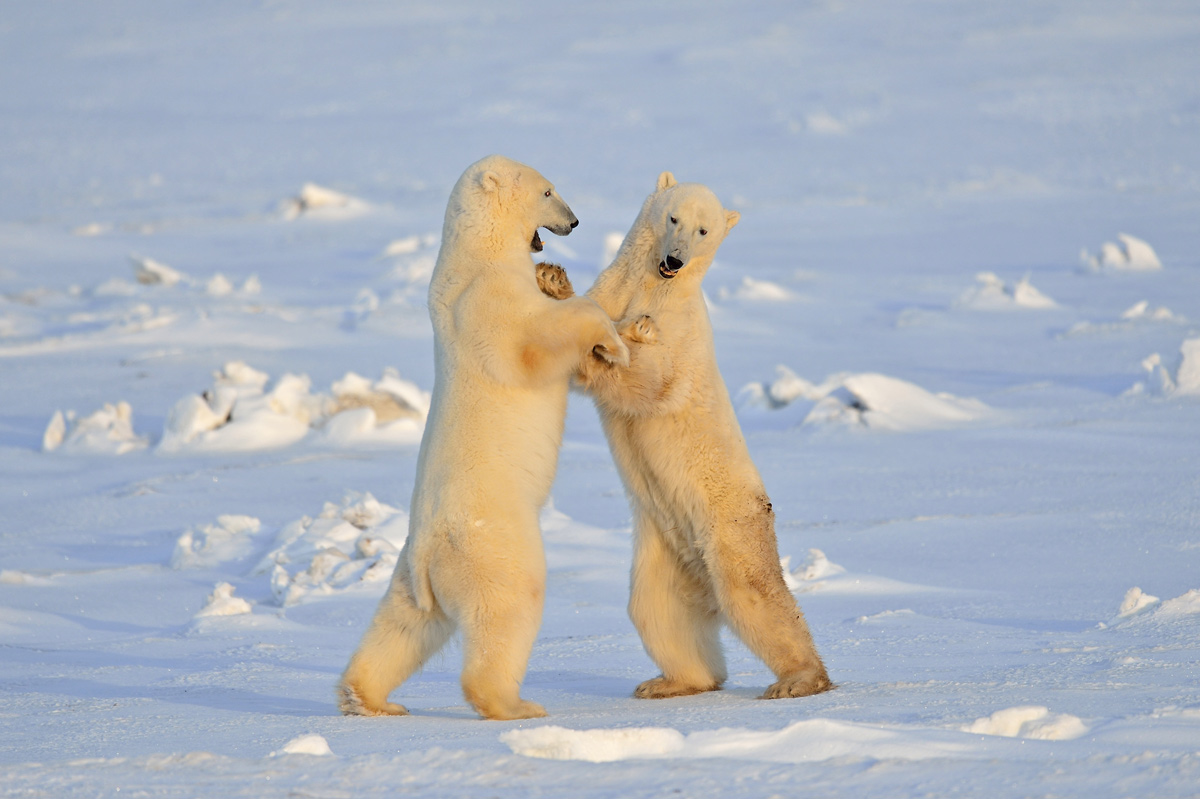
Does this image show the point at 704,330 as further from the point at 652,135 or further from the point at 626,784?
the point at 652,135

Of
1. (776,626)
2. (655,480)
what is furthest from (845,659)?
(655,480)

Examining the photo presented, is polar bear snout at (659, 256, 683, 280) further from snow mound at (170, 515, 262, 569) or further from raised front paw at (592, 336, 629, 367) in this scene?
snow mound at (170, 515, 262, 569)

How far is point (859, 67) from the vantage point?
35812mm

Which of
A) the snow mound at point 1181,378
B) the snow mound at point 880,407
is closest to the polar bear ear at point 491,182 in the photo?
the snow mound at point 880,407

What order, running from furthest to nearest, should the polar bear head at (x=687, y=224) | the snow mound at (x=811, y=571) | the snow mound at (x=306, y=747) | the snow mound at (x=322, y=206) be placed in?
the snow mound at (x=322, y=206), the snow mound at (x=811, y=571), the polar bear head at (x=687, y=224), the snow mound at (x=306, y=747)

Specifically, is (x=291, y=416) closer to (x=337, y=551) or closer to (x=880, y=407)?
(x=337, y=551)

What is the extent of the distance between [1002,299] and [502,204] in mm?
10294

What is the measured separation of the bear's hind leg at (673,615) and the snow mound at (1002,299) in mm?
9722

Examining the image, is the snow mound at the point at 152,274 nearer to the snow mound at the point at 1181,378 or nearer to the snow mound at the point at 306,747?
the snow mound at the point at 1181,378

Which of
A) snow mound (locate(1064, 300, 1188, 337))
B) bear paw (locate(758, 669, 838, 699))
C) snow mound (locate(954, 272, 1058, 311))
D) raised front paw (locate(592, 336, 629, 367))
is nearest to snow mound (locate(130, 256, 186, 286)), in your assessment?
snow mound (locate(954, 272, 1058, 311))

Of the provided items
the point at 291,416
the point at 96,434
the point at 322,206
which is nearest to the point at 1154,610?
the point at 291,416

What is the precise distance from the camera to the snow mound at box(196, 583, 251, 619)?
5820 millimetres

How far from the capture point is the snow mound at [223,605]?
5.82m

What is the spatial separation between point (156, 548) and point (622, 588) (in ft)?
8.73
